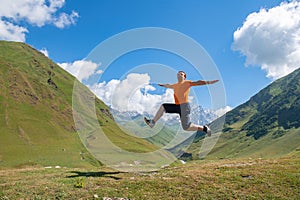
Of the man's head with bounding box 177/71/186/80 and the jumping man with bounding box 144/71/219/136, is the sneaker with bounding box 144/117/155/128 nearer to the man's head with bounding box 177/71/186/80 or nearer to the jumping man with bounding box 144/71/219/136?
the jumping man with bounding box 144/71/219/136

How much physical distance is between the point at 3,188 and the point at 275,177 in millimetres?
16283

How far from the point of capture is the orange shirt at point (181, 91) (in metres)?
16.4

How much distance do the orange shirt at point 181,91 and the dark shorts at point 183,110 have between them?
0.80 feet

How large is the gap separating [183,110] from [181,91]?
1.03 metres

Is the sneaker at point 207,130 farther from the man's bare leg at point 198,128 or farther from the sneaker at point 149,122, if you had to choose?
the sneaker at point 149,122

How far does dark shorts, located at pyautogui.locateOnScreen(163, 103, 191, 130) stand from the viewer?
16641 mm

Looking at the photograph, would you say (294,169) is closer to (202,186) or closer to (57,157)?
(202,186)

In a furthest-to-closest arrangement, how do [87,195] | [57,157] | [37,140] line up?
[37,140] → [57,157] → [87,195]

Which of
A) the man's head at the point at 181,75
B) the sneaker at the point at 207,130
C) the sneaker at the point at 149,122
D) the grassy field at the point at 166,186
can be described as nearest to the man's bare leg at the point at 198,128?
the sneaker at the point at 207,130

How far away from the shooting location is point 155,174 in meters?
20.9

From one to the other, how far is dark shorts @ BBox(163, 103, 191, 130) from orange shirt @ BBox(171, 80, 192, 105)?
0.24m

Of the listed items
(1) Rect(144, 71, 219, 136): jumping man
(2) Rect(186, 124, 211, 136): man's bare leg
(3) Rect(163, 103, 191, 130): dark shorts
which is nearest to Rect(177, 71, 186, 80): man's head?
(1) Rect(144, 71, 219, 136): jumping man

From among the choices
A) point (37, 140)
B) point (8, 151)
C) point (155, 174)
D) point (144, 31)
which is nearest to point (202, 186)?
point (155, 174)

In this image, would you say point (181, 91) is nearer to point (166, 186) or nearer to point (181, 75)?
point (181, 75)
